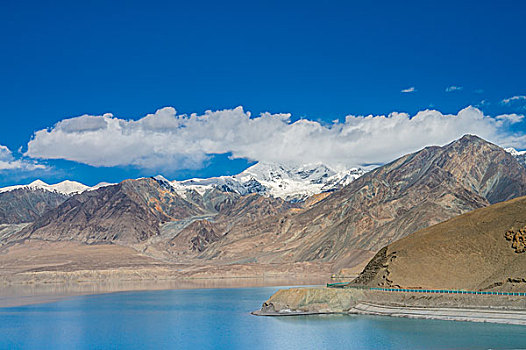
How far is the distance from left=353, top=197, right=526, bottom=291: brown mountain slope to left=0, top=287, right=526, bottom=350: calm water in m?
13.8

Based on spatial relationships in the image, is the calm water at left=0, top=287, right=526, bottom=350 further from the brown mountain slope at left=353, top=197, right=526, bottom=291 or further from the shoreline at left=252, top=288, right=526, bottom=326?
the brown mountain slope at left=353, top=197, right=526, bottom=291

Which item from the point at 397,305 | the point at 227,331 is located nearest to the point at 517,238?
the point at 397,305

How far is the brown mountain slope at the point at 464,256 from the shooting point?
98188 millimetres

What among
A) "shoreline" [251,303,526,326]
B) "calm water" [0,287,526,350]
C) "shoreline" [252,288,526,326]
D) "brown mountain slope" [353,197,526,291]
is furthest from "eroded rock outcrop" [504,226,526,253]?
"calm water" [0,287,526,350]

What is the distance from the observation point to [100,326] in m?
98.9

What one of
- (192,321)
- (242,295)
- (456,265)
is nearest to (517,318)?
(456,265)

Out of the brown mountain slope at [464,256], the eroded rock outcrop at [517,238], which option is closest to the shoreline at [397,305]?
the brown mountain slope at [464,256]

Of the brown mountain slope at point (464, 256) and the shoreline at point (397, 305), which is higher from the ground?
the brown mountain slope at point (464, 256)

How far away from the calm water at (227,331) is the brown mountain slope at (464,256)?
45.2 feet

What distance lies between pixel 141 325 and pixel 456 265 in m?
52.4

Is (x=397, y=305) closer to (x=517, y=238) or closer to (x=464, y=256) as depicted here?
(x=464, y=256)

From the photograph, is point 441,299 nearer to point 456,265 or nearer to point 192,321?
point 456,265

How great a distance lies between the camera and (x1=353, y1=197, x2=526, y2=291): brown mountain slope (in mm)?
98188

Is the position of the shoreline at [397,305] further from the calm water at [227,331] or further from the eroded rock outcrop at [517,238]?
the eroded rock outcrop at [517,238]
